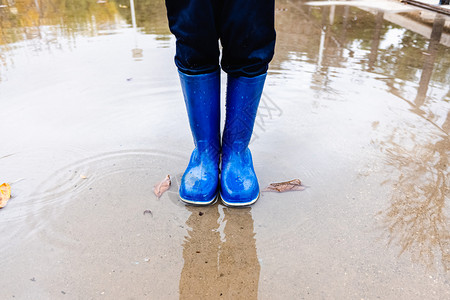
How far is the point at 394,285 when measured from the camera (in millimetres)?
1047

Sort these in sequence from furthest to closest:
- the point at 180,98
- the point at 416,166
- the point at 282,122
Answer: the point at 180,98, the point at 282,122, the point at 416,166

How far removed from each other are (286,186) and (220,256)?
46cm

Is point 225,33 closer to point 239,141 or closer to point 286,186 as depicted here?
point 239,141

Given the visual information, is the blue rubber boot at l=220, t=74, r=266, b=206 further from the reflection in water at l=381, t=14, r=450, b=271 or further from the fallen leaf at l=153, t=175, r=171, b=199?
the reflection in water at l=381, t=14, r=450, b=271

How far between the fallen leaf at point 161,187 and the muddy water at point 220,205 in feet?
0.10

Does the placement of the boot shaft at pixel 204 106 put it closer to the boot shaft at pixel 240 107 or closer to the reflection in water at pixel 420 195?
the boot shaft at pixel 240 107

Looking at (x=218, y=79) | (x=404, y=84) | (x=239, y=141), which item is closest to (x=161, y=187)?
(x=239, y=141)

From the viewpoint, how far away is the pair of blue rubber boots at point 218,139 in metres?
1.33

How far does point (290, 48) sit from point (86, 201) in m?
2.38

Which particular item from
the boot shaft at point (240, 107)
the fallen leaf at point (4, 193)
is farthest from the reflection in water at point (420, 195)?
the fallen leaf at point (4, 193)

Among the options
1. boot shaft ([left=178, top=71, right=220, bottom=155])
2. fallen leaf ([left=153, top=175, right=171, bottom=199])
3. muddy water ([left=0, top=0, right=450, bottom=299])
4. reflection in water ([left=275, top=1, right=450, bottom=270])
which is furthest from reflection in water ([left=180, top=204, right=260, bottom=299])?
reflection in water ([left=275, top=1, right=450, bottom=270])

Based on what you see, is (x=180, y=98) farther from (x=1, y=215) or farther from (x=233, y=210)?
(x=1, y=215)

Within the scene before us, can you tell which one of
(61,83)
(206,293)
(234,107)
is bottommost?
(206,293)

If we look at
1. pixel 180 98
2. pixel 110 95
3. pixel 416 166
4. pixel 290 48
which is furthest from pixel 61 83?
pixel 416 166
